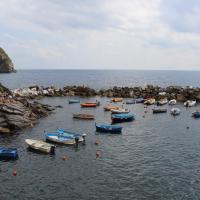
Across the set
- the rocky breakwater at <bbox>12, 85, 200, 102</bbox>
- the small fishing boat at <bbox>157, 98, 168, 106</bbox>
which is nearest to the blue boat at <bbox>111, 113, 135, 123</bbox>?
the small fishing boat at <bbox>157, 98, 168, 106</bbox>

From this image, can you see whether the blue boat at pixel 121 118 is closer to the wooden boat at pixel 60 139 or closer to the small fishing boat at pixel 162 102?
the wooden boat at pixel 60 139

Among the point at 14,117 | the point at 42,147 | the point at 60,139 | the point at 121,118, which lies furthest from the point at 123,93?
the point at 42,147

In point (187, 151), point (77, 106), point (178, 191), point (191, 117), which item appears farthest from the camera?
point (77, 106)

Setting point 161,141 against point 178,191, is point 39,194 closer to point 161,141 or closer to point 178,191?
point 178,191

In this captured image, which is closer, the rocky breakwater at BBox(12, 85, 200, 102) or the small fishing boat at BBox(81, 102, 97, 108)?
the small fishing boat at BBox(81, 102, 97, 108)

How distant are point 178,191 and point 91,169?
1405 cm

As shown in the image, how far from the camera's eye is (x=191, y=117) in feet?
327

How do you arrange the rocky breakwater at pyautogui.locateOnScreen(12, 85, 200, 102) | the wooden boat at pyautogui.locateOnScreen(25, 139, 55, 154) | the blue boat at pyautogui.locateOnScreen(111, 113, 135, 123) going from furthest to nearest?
the rocky breakwater at pyautogui.locateOnScreen(12, 85, 200, 102), the blue boat at pyautogui.locateOnScreen(111, 113, 135, 123), the wooden boat at pyautogui.locateOnScreen(25, 139, 55, 154)

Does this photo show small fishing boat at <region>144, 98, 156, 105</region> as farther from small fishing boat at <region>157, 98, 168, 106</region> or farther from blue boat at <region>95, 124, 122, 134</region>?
blue boat at <region>95, 124, 122, 134</region>

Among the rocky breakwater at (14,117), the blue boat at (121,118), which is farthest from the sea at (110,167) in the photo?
the blue boat at (121,118)

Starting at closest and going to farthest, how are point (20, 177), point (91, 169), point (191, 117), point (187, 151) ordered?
point (20, 177)
point (91, 169)
point (187, 151)
point (191, 117)

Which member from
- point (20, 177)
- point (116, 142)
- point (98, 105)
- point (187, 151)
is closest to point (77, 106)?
point (98, 105)

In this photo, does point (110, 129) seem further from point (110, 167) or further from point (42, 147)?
point (110, 167)

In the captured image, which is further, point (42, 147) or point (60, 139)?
point (60, 139)
